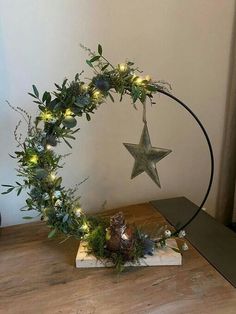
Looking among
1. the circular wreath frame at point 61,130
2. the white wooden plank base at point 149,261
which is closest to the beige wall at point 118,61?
the circular wreath frame at point 61,130

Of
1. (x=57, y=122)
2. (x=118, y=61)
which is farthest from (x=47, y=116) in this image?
(x=118, y=61)

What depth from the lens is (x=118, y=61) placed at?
1167mm

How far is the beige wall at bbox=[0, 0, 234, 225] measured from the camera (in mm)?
1076

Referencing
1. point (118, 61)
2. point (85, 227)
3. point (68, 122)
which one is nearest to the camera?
point (68, 122)

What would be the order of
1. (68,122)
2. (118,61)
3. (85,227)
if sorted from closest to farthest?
1. (68,122)
2. (85,227)
3. (118,61)

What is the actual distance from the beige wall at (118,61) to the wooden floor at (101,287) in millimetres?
320

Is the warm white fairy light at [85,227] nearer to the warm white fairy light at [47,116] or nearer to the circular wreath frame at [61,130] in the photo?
the circular wreath frame at [61,130]

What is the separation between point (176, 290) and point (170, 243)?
0.59 ft

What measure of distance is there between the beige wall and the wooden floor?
0.32m

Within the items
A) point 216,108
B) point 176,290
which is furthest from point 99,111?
point 176,290

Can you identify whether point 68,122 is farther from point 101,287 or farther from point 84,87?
point 101,287

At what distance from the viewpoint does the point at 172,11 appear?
1.19 metres

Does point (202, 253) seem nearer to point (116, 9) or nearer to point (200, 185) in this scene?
point (200, 185)

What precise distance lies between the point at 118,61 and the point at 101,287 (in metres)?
0.72
